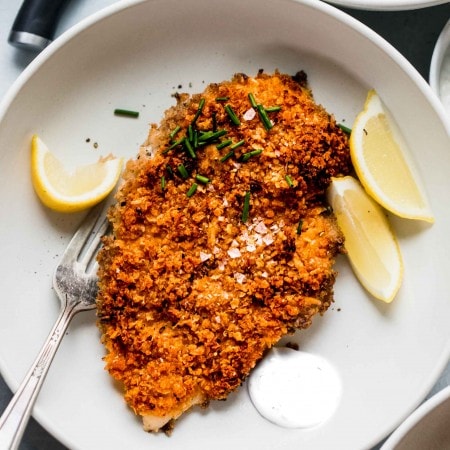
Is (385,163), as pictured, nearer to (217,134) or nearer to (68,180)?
(217,134)

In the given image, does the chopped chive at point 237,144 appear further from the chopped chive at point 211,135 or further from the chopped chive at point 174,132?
the chopped chive at point 174,132

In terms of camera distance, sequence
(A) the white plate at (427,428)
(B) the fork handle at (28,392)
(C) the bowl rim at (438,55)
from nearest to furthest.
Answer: (A) the white plate at (427,428) → (B) the fork handle at (28,392) → (C) the bowl rim at (438,55)

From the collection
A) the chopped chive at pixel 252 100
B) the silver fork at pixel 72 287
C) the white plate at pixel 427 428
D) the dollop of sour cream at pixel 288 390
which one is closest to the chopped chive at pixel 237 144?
the chopped chive at pixel 252 100

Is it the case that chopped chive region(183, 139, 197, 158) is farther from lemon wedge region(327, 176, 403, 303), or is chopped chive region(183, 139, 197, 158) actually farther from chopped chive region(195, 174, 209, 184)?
lemon wedge region(327, 176, 403, 303)

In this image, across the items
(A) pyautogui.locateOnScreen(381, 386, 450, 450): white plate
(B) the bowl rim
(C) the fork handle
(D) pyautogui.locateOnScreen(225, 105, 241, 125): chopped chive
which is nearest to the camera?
(A) pyautogui.locateOnScreen(381, 386, 450, 450): white plate

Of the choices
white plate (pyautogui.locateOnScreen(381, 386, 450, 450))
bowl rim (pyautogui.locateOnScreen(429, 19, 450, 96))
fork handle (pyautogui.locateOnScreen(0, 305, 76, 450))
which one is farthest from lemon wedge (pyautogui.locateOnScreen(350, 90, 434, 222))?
fork handle (pyautogui.locateOnScreen(0, 305, 76, 450))

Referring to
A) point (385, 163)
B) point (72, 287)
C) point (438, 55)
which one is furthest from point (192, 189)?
point (438, 55)
